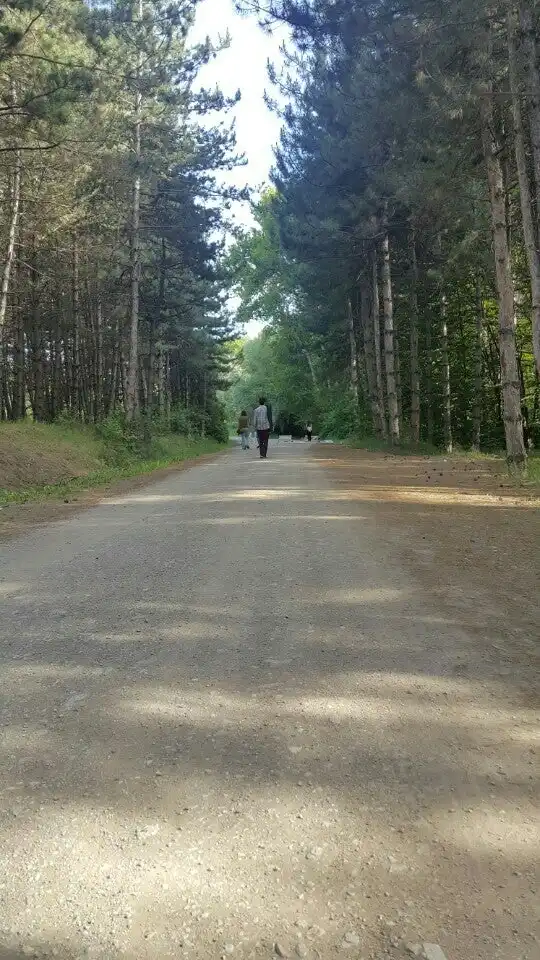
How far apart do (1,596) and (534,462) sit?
13702 mm

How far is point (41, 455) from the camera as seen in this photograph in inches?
665

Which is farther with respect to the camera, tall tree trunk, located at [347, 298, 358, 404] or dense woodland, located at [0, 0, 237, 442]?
tall tree trunk, located at [347, 298, 358, 404]

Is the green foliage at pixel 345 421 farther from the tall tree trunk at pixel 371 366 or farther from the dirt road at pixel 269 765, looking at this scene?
the dirt road at pixel 269 765

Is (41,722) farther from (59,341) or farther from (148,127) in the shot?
(59,341)

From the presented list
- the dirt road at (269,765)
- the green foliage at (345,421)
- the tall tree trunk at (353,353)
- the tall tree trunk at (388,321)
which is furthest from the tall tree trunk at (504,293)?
the tall tree trunk at (353,353)

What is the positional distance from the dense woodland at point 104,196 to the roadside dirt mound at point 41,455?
12.6 ft

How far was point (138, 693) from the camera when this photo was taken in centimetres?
360

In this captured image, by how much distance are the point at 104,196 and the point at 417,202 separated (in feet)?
39.9

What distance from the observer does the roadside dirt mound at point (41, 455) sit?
15234 mm

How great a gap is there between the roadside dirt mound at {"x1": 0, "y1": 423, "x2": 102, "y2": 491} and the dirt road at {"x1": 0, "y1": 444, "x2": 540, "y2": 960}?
32.0 ft

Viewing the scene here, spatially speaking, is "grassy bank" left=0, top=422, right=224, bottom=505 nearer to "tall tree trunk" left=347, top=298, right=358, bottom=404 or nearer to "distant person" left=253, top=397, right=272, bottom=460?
"distant person" left=253, top=397, right=272, bottom=460

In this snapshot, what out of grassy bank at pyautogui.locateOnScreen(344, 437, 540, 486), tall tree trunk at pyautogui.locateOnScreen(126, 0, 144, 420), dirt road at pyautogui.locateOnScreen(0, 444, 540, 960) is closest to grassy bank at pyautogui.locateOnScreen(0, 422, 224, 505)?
tall tree trunk at pyautogui.locateOnScreen(126, 0, 144, 420)

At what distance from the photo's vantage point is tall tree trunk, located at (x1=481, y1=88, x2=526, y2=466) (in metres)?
14.5

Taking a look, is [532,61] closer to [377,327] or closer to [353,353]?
[377,327]
